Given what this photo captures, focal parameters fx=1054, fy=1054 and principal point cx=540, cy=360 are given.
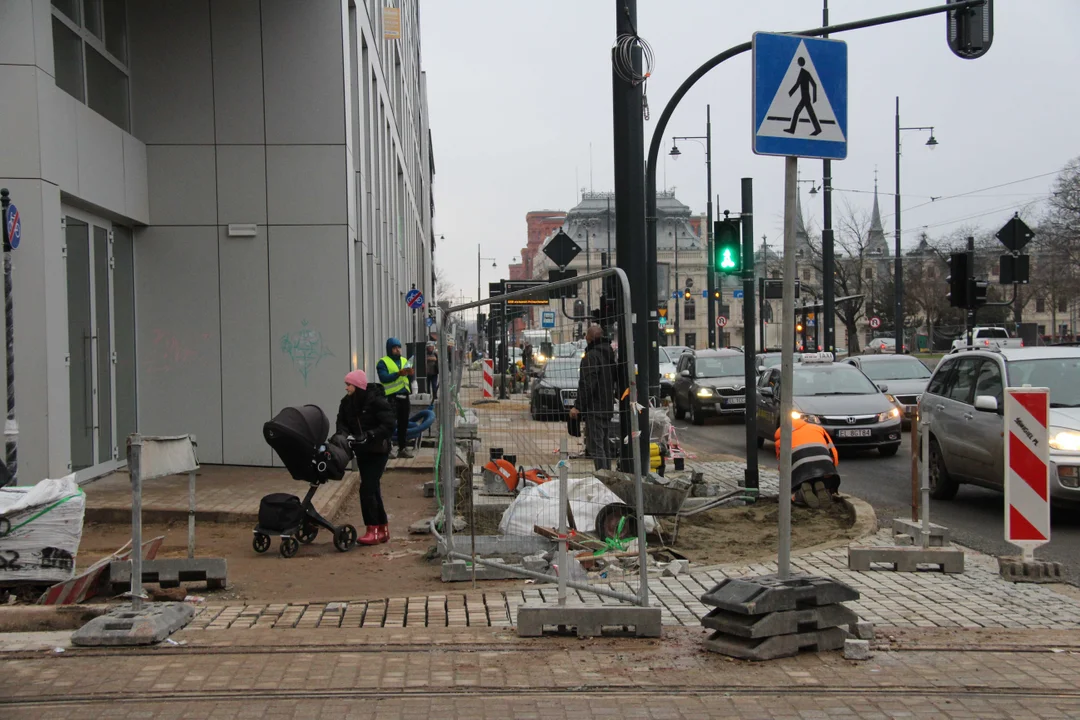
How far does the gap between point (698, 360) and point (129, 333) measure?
16358 mm

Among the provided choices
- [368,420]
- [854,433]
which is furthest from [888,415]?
[368,420]

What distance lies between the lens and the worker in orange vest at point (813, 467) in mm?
10688

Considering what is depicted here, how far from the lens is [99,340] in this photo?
12.6m

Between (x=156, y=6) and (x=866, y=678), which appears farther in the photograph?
(x=156, y=6)

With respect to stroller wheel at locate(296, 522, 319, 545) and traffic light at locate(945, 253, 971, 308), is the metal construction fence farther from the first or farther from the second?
traffic light at locate(945, 253, 971, 308)

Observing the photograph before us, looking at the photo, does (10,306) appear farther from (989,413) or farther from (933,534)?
(989,413)

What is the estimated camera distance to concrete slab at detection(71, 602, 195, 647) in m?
5.91

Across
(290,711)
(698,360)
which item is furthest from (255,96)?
(698,360)

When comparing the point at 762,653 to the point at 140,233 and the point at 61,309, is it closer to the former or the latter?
the point at 61,309

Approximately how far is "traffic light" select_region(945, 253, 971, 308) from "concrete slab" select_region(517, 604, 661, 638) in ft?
36.0

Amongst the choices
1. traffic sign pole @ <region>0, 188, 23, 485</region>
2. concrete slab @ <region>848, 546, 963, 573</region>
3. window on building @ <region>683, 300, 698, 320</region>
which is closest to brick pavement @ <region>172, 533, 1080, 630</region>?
concrete slab @ <region>848, 546, 963, 573</region>

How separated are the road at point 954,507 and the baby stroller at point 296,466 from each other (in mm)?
5735

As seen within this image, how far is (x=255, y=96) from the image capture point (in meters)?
14.3

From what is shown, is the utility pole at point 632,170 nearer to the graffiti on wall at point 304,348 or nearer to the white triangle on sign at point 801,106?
the graffiti on wall at point 304,348
